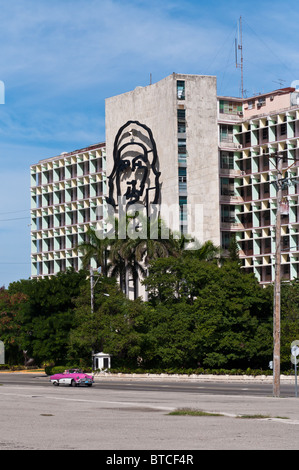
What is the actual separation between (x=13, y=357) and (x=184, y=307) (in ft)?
138

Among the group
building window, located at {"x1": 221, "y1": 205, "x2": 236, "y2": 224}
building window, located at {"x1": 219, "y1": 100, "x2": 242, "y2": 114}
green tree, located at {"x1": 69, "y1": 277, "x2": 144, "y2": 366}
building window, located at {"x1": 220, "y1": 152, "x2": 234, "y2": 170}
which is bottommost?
green tree, located at {"x1": 69, "y1": 277, "x2": 144, "y2": 366}

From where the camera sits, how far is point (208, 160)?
107875mm

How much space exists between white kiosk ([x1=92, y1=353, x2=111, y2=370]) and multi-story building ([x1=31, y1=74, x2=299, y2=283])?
124ft

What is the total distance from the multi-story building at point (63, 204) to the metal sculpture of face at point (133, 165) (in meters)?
18.1

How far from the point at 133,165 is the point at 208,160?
10603 mm

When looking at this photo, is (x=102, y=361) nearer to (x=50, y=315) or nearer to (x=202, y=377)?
(x=202, y=377)

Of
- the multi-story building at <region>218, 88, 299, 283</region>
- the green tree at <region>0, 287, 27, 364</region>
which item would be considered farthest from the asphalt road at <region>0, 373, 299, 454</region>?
the multi-story building at <region>218, 88, 299, 283</region>

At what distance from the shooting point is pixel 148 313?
69438 mm

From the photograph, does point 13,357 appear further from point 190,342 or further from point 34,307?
point 190,342

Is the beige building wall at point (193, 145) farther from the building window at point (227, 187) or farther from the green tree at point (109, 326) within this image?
the green tree at point (109, 326)

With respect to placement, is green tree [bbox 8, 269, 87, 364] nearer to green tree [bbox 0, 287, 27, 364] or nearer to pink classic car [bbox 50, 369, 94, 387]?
green tree [bbox 0, 287, 27, 364]

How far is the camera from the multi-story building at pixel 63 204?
13500 centimetres

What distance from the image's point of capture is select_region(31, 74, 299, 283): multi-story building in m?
106
